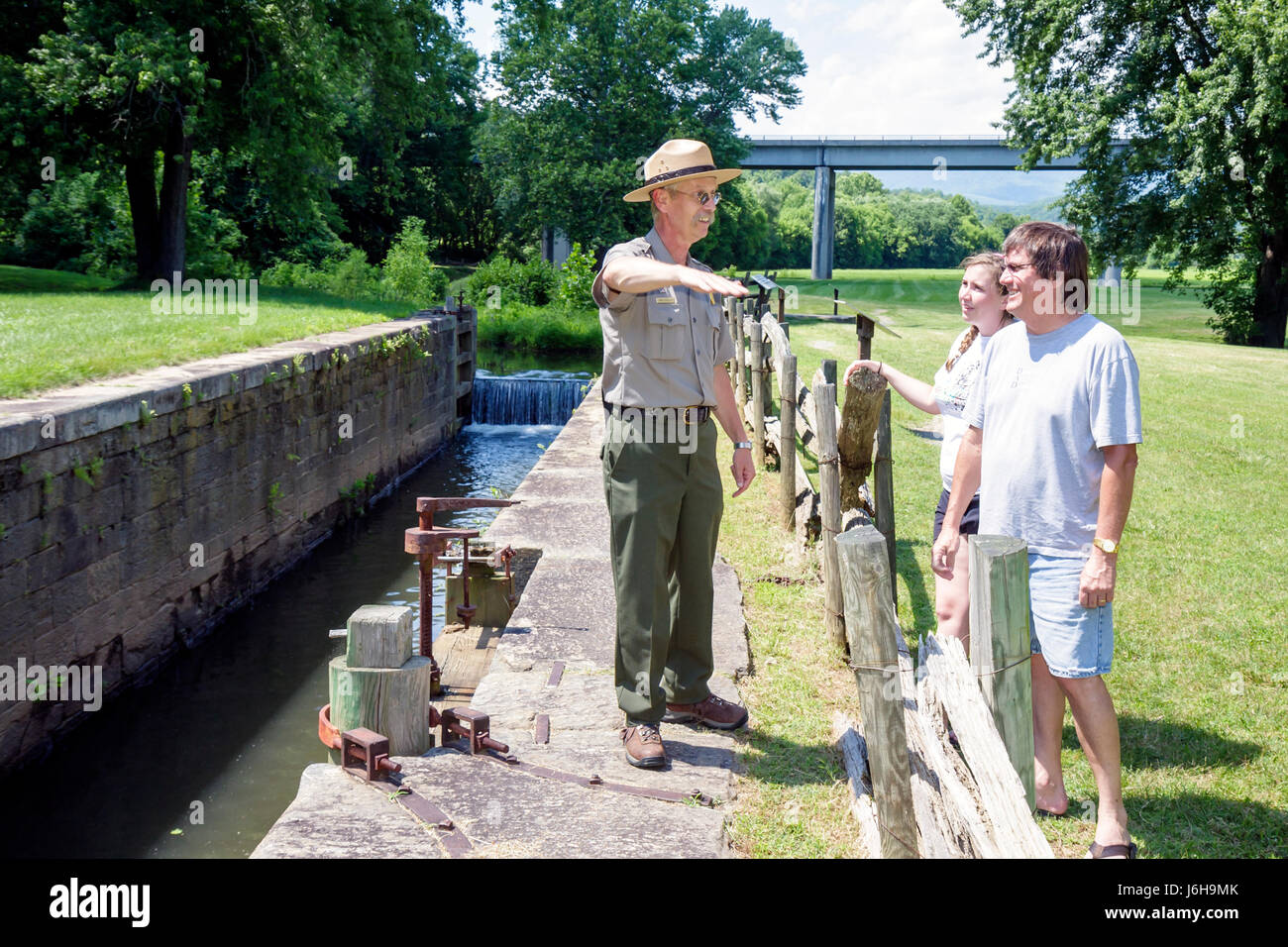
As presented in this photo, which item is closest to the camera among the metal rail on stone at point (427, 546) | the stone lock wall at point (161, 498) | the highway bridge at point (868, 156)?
the metal rail on stone at point (427, 546)

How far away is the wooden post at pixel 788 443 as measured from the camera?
312 inches

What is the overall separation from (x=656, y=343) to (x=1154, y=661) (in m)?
3.29

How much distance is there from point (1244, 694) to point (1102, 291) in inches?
1544

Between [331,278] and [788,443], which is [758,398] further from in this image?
[331,278]

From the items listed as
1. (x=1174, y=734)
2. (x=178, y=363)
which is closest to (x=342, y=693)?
(x=1174, y=734)

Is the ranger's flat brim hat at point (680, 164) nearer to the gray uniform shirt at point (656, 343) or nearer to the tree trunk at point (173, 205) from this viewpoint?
the gray uniform shirt at point (656, 343)

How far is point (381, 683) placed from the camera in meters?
4.10

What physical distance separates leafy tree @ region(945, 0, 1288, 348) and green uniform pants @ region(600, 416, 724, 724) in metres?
22.5

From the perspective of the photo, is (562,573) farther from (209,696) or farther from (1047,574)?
(1047,574)

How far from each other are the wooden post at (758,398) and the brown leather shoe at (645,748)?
6.90 m

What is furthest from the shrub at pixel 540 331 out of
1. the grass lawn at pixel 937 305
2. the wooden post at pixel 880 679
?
the wooden post at pixel 880 679

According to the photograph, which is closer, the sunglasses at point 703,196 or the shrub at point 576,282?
the sunglasses at point 703,196

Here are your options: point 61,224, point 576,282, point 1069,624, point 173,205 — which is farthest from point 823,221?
point 1069,624

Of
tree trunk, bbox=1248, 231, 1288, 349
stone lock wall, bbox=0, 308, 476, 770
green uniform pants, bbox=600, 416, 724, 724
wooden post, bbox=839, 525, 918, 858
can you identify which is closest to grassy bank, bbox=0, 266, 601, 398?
stone lock wall, bbox=0, 308, 476, 770
